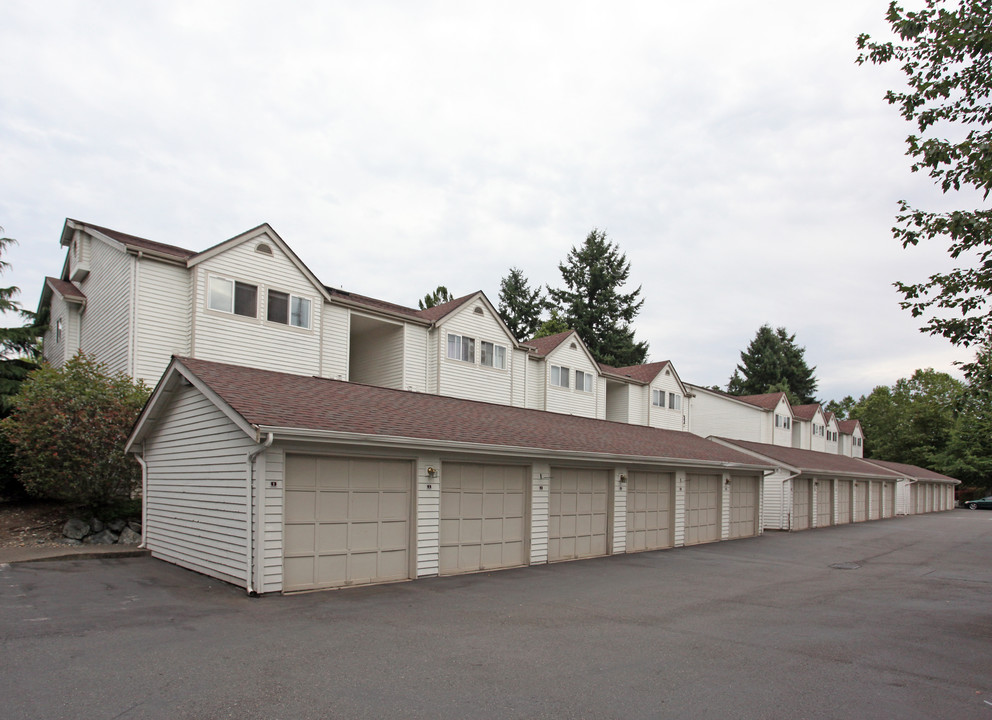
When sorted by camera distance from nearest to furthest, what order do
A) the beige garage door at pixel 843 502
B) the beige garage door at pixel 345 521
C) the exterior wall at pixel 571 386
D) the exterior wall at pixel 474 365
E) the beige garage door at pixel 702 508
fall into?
the beige garage door at pixel 345 521, the beige garage door at pixel 702 508, the exterior wall at pixel 474 365, the exterior wall at pixel 571 386, the beige garage door at pixel 843 502

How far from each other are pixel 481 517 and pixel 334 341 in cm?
1045

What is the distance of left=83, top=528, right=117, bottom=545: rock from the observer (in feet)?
47.5

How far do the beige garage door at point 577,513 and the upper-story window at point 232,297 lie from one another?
1045 cm

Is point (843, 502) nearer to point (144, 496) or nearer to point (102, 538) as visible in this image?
point (144, 496)

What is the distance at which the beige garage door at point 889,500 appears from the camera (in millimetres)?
39375

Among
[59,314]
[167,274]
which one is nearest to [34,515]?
[167,274]

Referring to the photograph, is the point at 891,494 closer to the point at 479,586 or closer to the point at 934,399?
the point at 934,399

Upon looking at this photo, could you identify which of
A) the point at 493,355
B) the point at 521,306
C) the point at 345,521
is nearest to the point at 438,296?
the point at 521,306

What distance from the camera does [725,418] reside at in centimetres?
4369

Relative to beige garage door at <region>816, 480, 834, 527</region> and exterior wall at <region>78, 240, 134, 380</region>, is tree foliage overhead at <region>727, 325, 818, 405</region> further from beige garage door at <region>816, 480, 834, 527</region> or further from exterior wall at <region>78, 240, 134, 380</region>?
exterior wall at <region>78, 240, 134, 380</region>

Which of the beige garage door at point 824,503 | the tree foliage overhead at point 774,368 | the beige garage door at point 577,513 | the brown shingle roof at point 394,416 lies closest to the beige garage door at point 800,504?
the beige garage door at point 824,503

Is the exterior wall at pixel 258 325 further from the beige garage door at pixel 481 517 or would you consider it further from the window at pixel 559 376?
the window at pixel 559 376

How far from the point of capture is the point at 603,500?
1692 centimetres

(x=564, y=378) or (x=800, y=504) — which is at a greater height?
(x=564, y=378)
